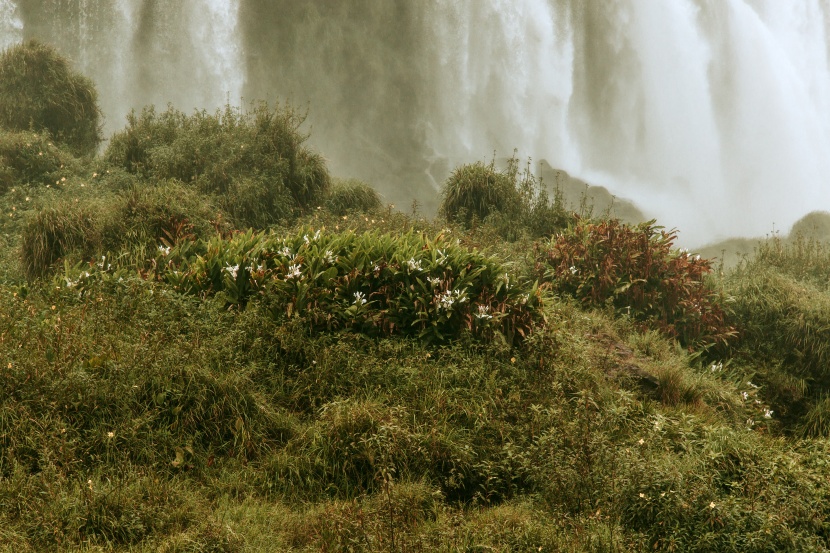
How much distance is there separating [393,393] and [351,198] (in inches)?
266

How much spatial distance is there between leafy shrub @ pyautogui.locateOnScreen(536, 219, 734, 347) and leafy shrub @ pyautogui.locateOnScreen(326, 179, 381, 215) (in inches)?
166

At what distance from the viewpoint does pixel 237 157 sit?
1155 cm

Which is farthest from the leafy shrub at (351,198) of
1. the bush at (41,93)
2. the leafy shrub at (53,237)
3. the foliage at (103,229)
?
the bush at (41,93)

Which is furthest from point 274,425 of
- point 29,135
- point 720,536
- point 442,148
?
point 442,148

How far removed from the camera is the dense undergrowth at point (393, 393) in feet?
13.9

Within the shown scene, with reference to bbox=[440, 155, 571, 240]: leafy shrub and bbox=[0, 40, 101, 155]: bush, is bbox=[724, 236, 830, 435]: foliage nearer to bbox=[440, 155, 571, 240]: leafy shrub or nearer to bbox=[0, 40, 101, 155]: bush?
bbox=[440, 155, 571, 240]: leafy shrub

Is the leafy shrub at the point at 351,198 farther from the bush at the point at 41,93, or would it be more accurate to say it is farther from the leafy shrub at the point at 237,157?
the bush at the point at 41,93

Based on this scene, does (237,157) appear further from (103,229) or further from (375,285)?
(375,285)

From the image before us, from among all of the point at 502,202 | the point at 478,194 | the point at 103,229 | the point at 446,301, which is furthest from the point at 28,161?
the point at 446,301

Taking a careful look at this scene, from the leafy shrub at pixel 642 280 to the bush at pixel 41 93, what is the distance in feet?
31.7

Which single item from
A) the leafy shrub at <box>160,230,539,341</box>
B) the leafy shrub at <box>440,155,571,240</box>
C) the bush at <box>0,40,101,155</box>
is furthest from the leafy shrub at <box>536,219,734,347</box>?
the bush at <box>0,40,101,155</box>

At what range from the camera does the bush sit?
13766mm

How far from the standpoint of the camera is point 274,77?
20.1 metres

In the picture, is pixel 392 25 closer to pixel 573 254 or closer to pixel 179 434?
pixel 573 254
